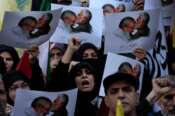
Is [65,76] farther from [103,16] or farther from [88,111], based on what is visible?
[103,16]

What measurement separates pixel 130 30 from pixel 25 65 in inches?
26.1

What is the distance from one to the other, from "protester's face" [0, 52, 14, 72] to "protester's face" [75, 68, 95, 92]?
401 mm

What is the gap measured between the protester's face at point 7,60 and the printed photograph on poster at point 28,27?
0.27 ft

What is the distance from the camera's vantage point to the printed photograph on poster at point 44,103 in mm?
2795

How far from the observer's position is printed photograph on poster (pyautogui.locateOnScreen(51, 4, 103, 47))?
345 centimetres

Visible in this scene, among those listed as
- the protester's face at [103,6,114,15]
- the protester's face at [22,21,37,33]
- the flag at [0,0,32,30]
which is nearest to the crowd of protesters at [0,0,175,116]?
the protester's face at [22,21,37,33]

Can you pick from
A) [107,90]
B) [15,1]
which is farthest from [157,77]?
[15,1]

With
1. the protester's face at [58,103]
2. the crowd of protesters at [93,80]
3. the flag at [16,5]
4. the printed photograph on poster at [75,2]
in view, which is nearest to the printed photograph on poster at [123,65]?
the crowd of protesters at [93,80]

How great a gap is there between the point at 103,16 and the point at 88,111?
2.21ft

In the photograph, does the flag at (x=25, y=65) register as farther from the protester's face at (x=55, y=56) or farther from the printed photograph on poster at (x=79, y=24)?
the printed photograph on poster at (x=79, y=24)

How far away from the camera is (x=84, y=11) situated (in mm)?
3482

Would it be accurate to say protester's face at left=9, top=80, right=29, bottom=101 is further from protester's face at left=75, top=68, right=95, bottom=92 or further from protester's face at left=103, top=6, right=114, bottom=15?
protester's face at left=103, top=6, right=114, bottom=15

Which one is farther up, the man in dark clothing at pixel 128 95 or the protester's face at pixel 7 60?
the protester's face at pixel 7 60

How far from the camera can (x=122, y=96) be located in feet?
8.99
